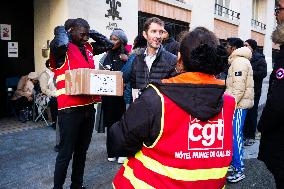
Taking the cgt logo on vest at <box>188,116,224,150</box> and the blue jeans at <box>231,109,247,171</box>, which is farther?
the blue jeans at <box>231,109,247,171</box>

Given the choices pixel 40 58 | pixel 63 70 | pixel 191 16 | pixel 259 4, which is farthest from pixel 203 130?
pixel 259 4

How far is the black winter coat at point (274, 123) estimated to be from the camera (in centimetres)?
258

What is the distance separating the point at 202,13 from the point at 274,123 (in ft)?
42.1

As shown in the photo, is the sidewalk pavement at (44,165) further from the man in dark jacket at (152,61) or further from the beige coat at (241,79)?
the man in dark jacket at (152,61)

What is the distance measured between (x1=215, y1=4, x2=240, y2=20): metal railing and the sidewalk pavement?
11.8 meters

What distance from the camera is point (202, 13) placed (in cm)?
1488

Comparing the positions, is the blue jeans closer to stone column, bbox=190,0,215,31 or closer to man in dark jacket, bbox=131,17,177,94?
man in dark jacket, bbox=131,17,177,94

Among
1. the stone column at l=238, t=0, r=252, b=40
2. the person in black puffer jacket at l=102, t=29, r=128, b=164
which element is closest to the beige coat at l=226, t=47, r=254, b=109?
the person in black puffer jacket at l=102, t=29, r=128, b=164

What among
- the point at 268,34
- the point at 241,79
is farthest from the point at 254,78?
the point at 268,34

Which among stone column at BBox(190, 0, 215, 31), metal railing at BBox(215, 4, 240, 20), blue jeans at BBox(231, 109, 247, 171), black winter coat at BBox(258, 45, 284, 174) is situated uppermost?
metal railing at BBox(215, 4, 240, 20)

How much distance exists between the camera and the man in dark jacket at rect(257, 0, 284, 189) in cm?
259

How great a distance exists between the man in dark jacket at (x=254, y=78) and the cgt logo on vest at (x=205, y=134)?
17.3 feet

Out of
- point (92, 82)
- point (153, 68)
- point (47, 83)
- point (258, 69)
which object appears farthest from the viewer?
point (47, 83)

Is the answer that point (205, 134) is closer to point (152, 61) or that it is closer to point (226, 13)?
point (152, 61)
